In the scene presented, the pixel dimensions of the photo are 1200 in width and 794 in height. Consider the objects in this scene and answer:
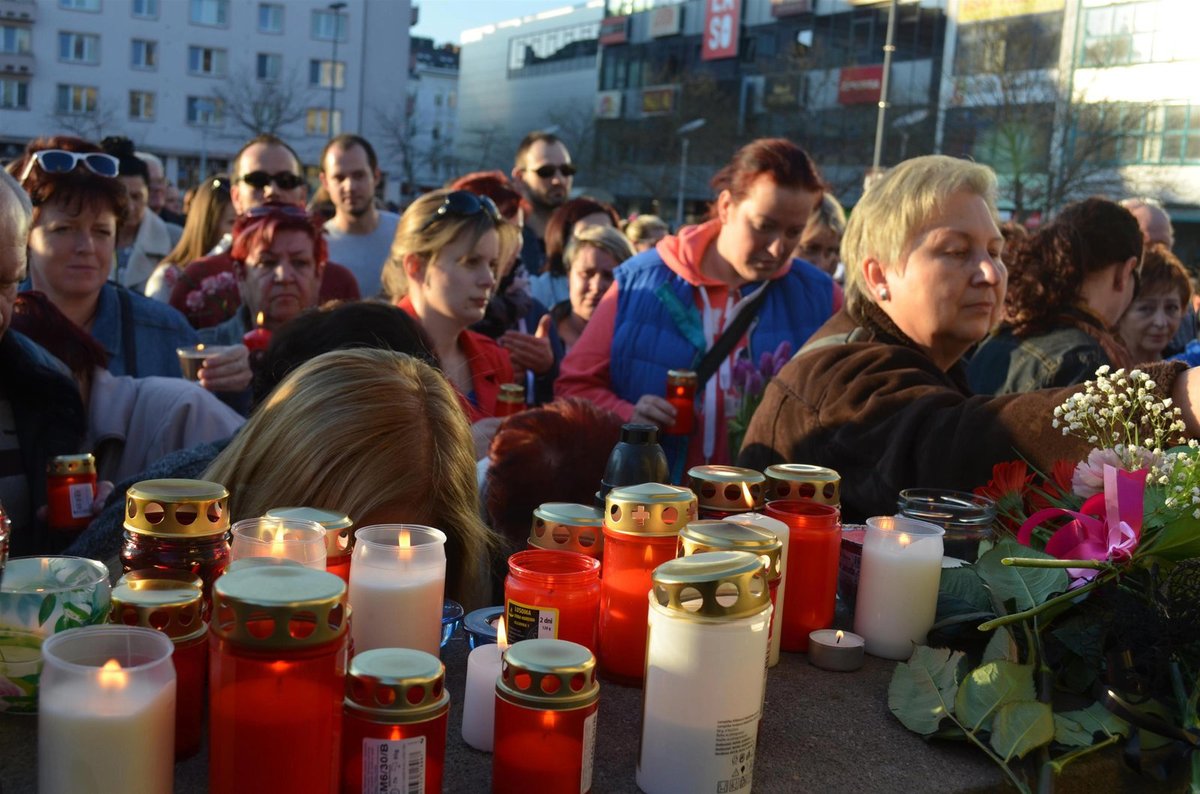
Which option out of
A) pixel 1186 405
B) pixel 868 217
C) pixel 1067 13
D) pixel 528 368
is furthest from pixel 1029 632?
pixel 1067 13

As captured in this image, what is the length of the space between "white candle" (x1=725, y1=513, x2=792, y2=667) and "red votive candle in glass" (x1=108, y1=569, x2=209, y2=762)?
30.1 inches

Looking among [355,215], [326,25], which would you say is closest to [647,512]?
[355,215]

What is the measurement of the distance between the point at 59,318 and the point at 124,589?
2.11m

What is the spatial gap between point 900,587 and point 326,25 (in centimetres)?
6377

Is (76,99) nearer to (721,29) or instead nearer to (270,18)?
(270,18)

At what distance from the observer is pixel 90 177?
4012mm

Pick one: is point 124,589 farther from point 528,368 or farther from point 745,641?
point 528,368

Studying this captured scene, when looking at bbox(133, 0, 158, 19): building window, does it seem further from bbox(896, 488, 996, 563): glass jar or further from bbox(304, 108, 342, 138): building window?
bbox(896, 488, 996, 563): glass jar

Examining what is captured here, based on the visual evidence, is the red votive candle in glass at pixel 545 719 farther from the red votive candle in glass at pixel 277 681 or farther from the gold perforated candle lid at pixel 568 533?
the gold perforated candle lid at pixel 568 533

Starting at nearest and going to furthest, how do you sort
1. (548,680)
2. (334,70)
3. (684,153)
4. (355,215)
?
(548,680), (355,215), (684,153), (334,70)

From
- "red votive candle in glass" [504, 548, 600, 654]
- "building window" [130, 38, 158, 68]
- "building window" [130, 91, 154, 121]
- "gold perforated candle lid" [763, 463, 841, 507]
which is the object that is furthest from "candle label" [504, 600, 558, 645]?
"building window" [130, 38, 158, 68]

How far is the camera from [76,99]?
187 ft

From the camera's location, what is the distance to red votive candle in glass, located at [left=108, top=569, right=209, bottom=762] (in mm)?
1357

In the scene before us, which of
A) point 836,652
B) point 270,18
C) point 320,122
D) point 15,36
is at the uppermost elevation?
point 270,18
